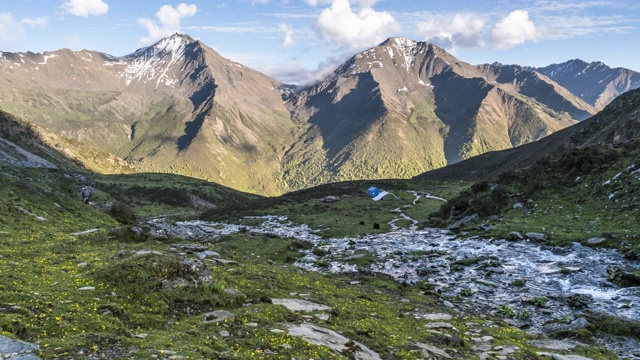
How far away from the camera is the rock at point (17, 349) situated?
10.3 meters

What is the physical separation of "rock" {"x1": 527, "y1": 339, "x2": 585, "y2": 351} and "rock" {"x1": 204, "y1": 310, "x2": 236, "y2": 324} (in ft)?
46.9

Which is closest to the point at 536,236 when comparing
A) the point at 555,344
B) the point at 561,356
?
the point at 555,344

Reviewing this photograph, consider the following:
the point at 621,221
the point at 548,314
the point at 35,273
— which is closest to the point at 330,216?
the point at 621,221

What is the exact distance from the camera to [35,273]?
59.1 ft

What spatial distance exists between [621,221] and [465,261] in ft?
46.6

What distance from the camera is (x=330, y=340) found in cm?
Result: 1566

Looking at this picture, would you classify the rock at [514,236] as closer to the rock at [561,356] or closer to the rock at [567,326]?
the rock at [567,326]

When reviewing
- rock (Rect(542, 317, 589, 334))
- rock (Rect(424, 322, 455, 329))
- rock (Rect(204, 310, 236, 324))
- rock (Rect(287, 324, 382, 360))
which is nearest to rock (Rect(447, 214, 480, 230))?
rock (Rect(542, 317, 589, 334))

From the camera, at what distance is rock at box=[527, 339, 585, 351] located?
1819cm

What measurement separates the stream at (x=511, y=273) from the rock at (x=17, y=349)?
22.3 meters

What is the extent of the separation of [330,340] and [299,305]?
4.53 meters

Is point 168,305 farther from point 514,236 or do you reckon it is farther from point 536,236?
point 536,236

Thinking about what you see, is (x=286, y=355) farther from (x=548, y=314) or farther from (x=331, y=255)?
(x=331, y=255)

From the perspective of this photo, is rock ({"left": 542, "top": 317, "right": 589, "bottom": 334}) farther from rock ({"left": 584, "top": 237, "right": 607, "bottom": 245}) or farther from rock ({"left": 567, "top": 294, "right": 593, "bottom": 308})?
rock ({"left": 584, "top": 237, "right": 607, "bottom": 245})
